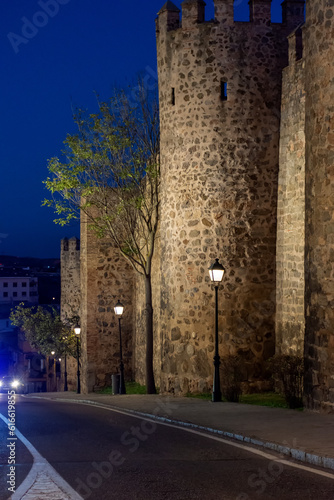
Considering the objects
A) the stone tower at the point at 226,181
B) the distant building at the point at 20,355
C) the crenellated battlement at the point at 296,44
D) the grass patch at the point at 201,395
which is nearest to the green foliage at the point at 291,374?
the grass patch at the point at 201,395

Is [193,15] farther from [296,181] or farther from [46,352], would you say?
[46,352]

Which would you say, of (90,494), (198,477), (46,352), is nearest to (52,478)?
(90,494)

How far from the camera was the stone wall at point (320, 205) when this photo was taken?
42.5ft

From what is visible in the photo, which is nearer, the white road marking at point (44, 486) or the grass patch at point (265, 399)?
the white road marking at point (44, 486)

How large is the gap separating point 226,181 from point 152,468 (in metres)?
11.5

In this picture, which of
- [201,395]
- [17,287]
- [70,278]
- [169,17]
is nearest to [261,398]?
[201,395]

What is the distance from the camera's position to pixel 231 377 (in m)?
17.7

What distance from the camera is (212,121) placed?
1950 cm

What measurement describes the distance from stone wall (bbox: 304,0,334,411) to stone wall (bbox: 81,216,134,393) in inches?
649

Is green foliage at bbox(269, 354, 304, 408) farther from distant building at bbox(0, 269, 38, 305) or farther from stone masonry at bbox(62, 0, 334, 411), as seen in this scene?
A: distant building at bbox(0, 269, 38, 305)

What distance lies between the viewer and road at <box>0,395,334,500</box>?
7.54m

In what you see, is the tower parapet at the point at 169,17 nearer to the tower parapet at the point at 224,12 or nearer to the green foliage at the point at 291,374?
the tower parapet at the point at 224,12

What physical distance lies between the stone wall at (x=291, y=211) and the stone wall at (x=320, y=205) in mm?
4213

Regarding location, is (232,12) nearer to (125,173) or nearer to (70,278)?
(125,173)
